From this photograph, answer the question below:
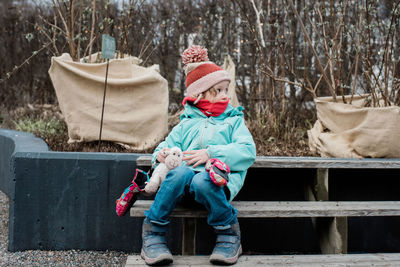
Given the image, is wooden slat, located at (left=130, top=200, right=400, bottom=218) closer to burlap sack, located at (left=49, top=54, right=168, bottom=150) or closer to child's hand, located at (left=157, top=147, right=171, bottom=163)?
child's hand, located at (left=157, top=147, right=171, bottom=163)

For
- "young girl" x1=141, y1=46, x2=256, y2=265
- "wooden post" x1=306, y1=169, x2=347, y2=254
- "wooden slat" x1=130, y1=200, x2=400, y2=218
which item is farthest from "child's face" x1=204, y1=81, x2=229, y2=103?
"wooden post" x1=306, y1=169, x2=347, y2=254

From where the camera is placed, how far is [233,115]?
7.89ft

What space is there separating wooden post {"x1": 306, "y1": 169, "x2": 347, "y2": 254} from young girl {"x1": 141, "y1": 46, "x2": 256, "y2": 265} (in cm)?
69

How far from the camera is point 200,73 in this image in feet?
7.82

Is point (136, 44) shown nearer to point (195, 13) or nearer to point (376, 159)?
point (195, 13)

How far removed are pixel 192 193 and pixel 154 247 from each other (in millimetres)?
332

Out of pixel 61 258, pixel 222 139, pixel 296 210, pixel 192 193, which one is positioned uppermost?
pixel 222 139

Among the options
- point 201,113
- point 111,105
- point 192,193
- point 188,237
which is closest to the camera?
point 192,193

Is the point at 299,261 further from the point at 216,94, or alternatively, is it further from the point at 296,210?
the point at 216,94

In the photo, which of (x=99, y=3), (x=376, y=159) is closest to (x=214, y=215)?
(x=376, y=159)

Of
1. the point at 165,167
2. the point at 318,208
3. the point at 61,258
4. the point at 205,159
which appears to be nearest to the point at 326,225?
the point at 318,208

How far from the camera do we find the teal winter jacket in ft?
6.93

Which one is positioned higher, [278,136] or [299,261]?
[278,136]

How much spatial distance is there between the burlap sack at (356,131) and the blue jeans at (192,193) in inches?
56.0
